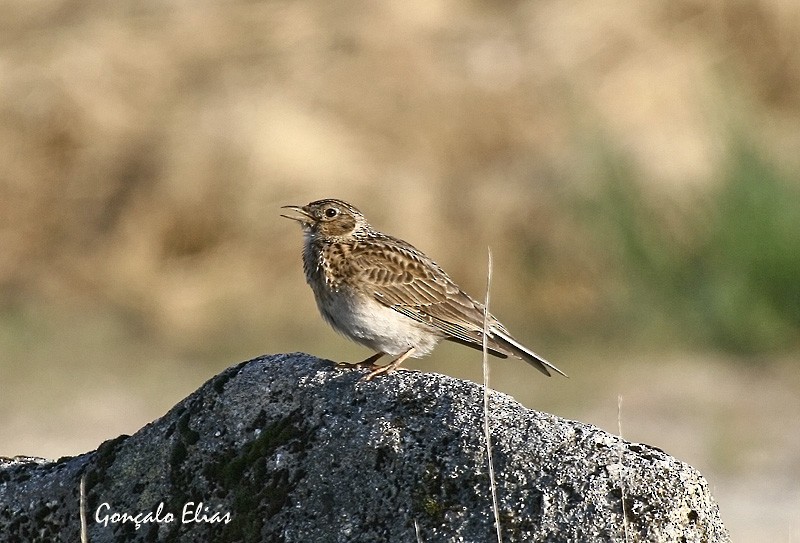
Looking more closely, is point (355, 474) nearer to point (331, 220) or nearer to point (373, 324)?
point (373, 324)

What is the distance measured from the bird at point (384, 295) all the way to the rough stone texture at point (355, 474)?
67.8 inches

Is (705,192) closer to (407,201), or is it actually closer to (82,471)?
(407,201)

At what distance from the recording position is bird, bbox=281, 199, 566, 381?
7164mm

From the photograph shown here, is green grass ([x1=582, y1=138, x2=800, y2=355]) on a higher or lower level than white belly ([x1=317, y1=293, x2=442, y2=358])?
higher

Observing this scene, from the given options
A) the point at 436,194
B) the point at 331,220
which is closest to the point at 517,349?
the point at 331,220

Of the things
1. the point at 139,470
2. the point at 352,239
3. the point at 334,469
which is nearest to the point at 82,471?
the point at 139,470

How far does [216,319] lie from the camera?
17078mm

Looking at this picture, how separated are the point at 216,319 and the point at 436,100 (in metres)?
4.85

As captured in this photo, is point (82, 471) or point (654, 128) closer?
Answer: point (82, 471)

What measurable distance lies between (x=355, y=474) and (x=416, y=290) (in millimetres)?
2931

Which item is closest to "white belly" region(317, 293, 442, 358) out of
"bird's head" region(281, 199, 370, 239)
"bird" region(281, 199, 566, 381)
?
"bird" region(281, 199, 566, 381)

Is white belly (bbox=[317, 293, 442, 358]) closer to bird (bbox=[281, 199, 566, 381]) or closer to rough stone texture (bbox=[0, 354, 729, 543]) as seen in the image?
bird (bbox=[281, 199, 566, 381])
